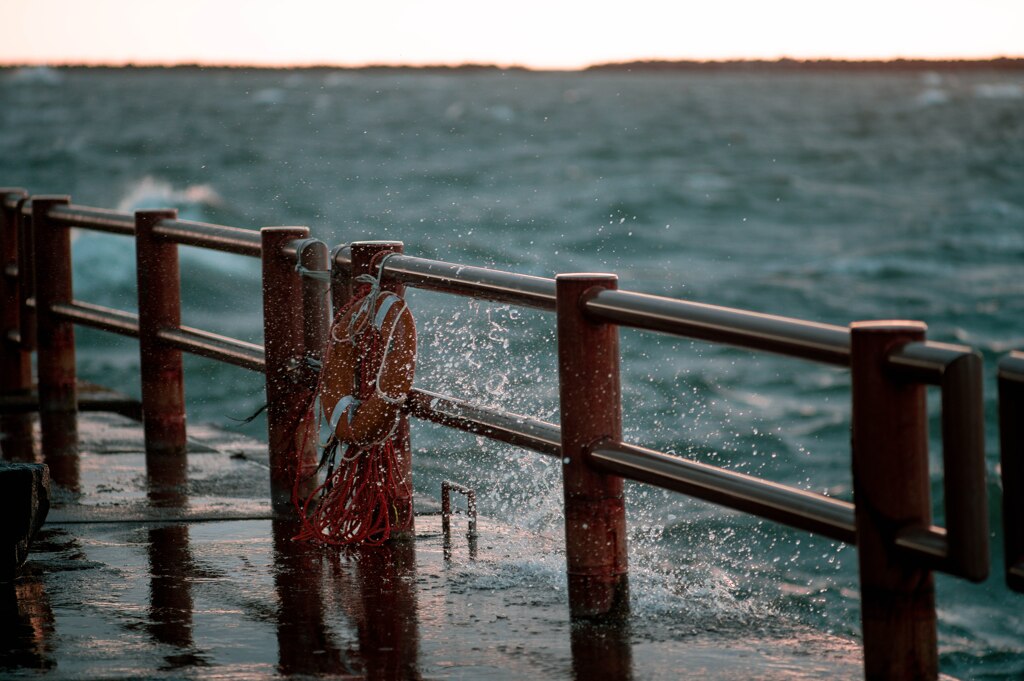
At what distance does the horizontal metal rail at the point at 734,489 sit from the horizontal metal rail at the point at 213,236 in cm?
213

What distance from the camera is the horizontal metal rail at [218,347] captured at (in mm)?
5746

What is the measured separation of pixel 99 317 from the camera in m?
7.22

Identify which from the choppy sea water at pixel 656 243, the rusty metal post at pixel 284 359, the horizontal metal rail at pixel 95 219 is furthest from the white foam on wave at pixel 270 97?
the rusty metal post at pixel 284 359

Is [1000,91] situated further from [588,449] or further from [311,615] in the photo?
[311,615]

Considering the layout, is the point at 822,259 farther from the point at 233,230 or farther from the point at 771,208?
the point at 233,230

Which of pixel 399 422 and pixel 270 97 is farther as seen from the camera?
pixel 270 97

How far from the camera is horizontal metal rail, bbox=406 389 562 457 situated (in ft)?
13.7

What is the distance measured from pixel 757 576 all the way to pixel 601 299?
747 cm

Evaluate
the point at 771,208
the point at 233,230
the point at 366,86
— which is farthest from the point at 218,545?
the point at 366,86

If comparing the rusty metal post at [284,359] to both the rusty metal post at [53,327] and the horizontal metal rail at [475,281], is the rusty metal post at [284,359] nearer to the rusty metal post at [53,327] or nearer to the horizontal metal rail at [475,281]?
the horizontal metal rail at [475,281]

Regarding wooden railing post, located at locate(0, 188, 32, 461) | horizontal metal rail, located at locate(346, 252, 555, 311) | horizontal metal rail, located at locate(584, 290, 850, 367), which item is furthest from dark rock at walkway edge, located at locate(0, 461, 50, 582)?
wooden railing post, located at locate(0, 188, 32, 461)

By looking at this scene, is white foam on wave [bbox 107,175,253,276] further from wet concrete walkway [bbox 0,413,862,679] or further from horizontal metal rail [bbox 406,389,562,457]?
horizontal metal rail [bbox 406,389,562,457]

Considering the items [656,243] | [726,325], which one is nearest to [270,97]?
[656,243]

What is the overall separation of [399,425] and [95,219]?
2.97 metres
